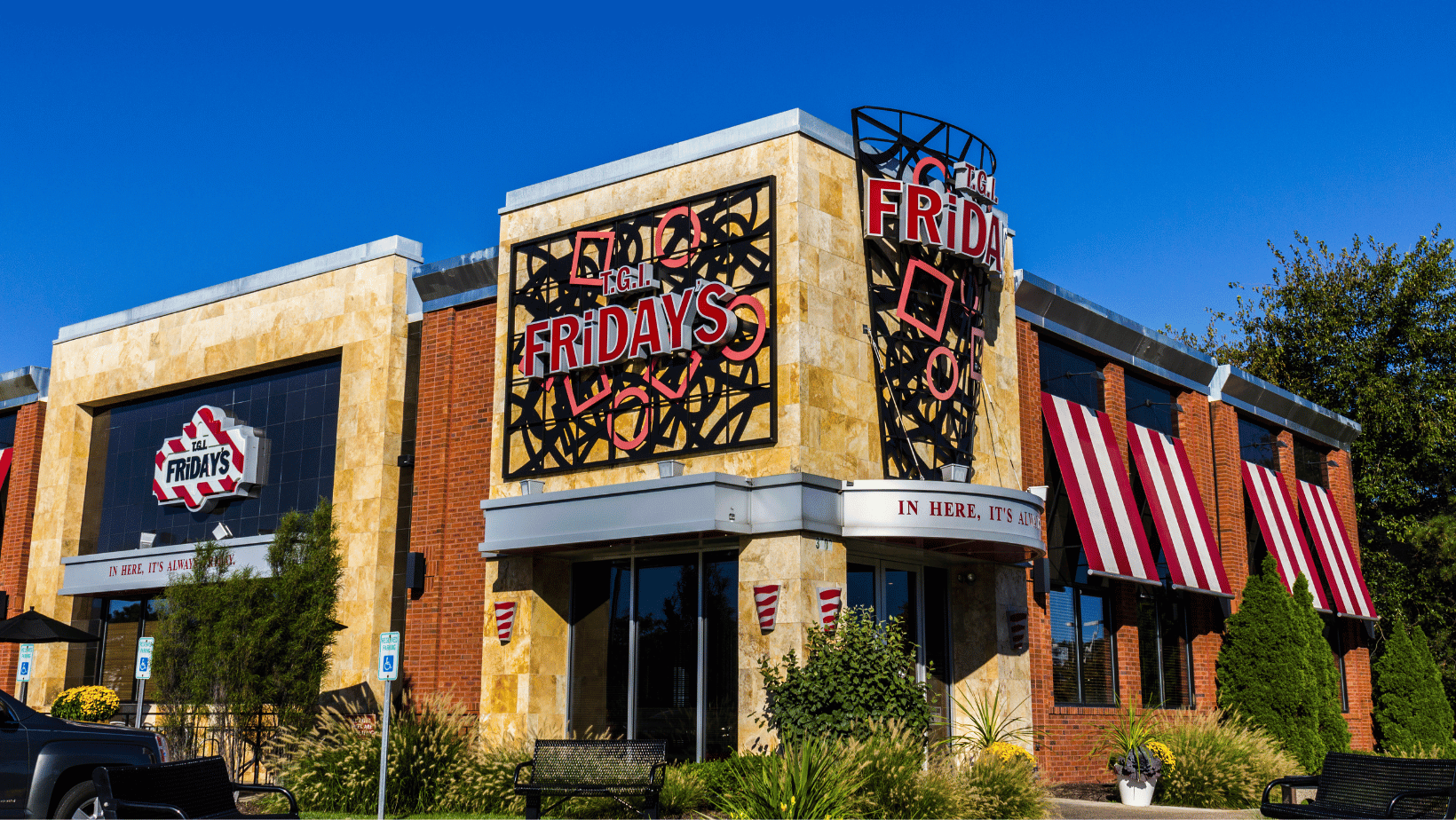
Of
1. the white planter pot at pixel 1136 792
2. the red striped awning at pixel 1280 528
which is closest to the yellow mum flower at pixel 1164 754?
the white planter pot at pixel 1136 792

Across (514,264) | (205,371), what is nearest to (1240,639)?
(514,264)

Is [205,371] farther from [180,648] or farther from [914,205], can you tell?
[914,205]

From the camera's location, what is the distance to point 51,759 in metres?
13.1

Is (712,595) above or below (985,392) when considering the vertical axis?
below

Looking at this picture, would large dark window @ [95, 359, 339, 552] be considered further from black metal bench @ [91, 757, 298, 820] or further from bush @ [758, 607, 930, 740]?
black metal bench @ [91, 757, 298, 820]

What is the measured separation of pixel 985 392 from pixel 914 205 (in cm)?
364

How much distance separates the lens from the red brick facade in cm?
2273

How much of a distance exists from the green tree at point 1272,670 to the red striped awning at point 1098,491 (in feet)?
12.5

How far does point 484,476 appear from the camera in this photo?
2275 cm

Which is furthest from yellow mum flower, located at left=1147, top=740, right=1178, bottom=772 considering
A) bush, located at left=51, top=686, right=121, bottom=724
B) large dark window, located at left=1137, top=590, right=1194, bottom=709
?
bush, located at left=51, top=686, right=121, bottom=724

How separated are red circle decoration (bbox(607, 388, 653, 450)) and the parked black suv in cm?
846

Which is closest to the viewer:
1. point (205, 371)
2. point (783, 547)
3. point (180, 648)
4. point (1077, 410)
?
point (783, 547)

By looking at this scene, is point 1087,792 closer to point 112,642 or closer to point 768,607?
point 768,607

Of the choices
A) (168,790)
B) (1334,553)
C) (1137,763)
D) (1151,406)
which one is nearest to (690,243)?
(1137,763)
